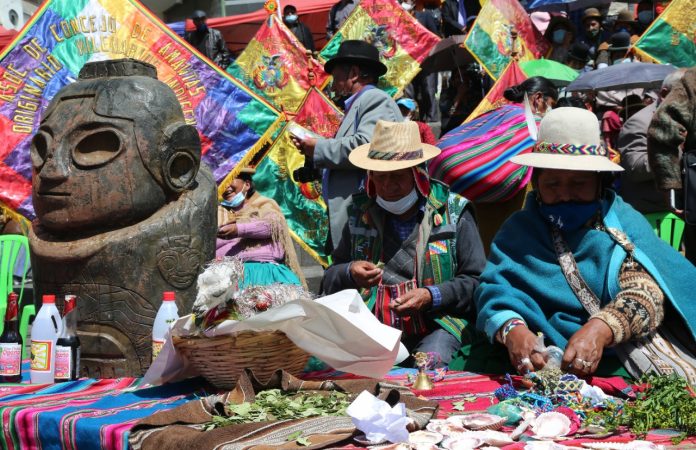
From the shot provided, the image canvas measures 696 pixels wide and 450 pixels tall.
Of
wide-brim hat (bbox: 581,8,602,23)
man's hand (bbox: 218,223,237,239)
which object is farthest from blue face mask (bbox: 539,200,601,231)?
wide-brim hat (bbox: 581,8,602,23)

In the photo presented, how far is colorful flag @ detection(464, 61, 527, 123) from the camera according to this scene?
7.04 meters

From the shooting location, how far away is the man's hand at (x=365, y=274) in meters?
4.07

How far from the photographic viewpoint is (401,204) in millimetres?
4258

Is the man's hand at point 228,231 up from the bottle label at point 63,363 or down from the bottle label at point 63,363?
up

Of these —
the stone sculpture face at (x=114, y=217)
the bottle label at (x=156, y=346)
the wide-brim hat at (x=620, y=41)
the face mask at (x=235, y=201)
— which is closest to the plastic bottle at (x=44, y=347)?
the bottle label at (x=156, y=346)

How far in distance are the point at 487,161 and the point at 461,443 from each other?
2.78 metres

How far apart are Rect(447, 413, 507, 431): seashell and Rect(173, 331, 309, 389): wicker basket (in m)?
0.70

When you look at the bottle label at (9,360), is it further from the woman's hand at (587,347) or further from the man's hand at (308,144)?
the man's hand at (308,144)

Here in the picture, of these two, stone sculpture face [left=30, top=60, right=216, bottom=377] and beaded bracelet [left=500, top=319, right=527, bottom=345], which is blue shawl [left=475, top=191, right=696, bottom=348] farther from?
stone sculpture face [left=30, top=60, right=216, bottom=377]

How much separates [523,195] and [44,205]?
2522 mm

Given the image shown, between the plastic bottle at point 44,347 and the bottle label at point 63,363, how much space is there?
0.02 metres

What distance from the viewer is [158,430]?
257 centimetres

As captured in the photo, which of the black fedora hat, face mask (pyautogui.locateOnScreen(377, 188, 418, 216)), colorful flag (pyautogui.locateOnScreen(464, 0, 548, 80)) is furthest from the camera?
colorful flag (pyautogui.locateOnScreen(464, 0, 548, 80))

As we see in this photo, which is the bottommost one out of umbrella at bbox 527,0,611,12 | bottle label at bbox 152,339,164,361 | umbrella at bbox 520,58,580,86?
bottle label at bbox 152,339,164,361
